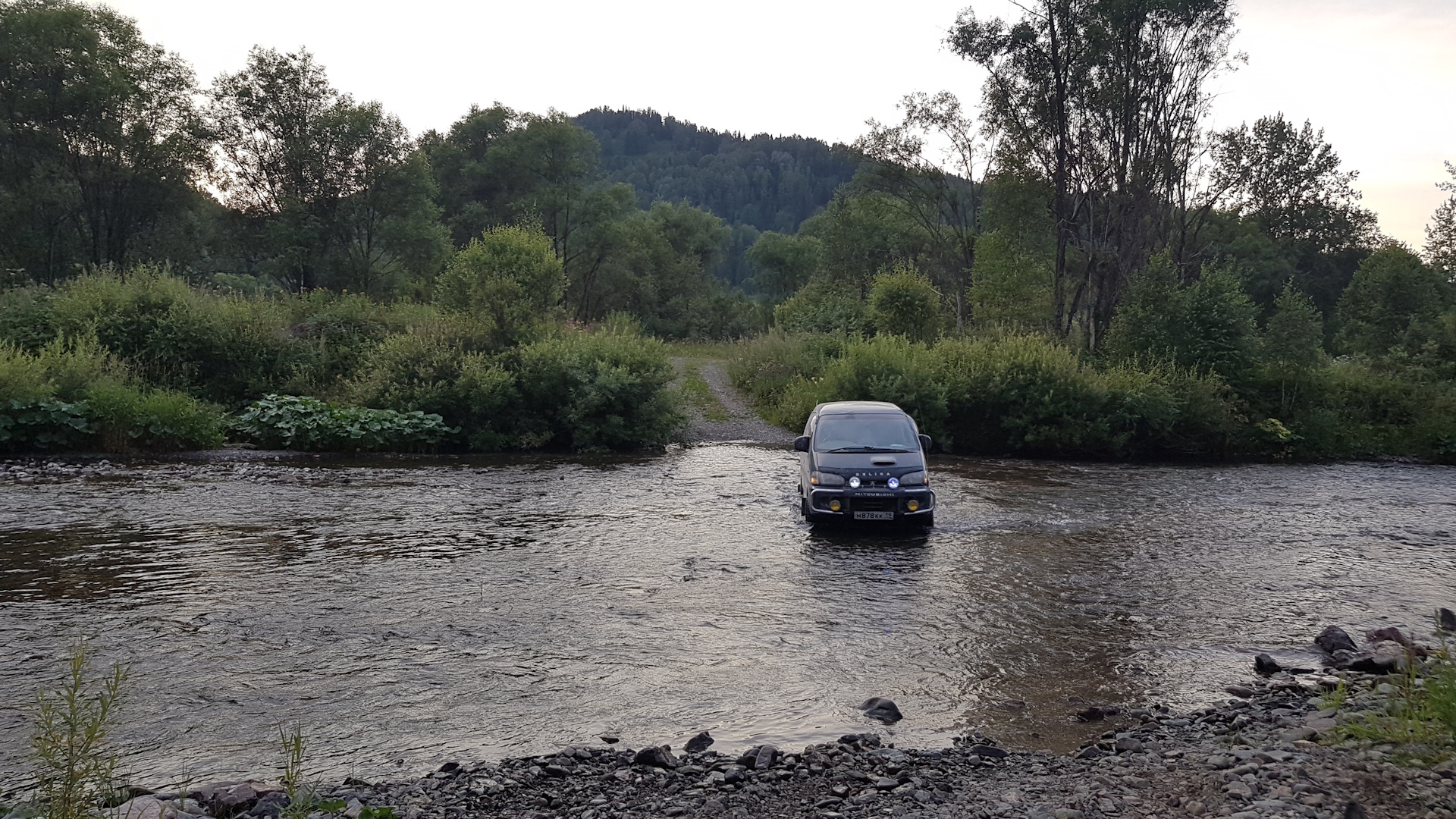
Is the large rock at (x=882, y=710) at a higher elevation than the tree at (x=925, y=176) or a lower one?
lower

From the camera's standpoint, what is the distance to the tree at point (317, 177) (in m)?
53.0

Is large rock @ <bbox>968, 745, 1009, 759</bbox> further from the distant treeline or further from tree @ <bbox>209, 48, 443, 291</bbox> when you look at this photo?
tree @ <bbox>209, 48, 443, 291</bbox>

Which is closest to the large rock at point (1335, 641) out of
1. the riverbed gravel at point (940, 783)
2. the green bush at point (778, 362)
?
the riverbed gravel at point (940, 783)

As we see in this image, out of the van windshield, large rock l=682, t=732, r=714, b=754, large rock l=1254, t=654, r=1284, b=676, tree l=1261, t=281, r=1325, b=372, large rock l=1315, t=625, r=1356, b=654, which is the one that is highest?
tree l=1261, t=281, r=1325, b=372

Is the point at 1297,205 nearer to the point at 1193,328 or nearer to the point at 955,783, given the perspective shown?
Result: the point at 1193,328

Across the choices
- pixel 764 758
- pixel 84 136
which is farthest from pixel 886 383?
pixel 84 136

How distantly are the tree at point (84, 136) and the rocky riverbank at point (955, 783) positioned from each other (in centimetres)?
4914

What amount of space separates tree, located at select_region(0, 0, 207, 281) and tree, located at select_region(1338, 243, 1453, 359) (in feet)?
206

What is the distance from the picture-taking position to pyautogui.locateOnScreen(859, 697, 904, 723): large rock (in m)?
7.85

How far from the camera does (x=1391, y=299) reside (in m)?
51.8

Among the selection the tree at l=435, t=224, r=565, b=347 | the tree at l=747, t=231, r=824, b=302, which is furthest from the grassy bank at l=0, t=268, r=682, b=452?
the tree at l=747, t=231, r=824, b=302

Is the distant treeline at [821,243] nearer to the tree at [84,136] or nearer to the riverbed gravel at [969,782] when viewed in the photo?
the tree at [84,136]

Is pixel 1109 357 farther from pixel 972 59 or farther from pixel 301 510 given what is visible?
pixel 301 510

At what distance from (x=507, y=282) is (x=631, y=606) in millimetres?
19445
